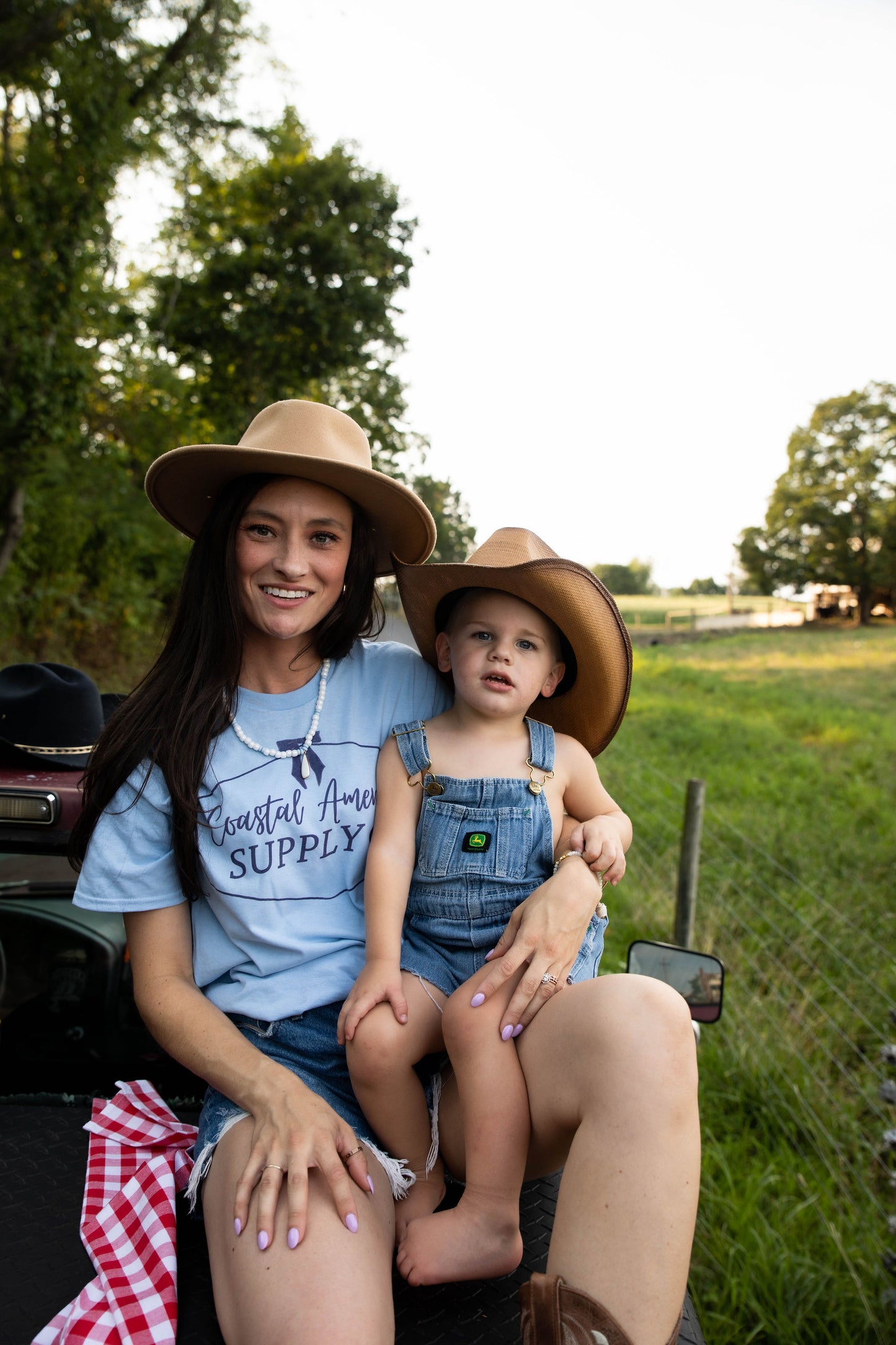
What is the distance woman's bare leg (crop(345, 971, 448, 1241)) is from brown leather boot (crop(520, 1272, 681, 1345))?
40cm

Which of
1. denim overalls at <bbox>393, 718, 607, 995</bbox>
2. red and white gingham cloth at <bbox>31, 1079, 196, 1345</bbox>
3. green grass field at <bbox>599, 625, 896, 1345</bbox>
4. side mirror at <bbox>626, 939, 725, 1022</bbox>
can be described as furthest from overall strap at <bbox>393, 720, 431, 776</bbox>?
green grass field at <bbox>599, 625, 896, 1345</bbox>

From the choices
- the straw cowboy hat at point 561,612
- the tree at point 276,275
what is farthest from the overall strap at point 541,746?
the tree at point 276,275

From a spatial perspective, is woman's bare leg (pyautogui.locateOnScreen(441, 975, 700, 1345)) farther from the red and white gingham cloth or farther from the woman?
the red and white gingham cloth

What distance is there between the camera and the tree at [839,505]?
95.8 feet

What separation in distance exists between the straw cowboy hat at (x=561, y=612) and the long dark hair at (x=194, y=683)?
18 centimetres

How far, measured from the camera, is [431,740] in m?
2.14

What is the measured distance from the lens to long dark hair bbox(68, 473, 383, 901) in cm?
192

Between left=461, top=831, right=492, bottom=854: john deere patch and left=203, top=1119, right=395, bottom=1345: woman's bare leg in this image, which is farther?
left=461, top=831, right=492, bottom=854: john deere patch

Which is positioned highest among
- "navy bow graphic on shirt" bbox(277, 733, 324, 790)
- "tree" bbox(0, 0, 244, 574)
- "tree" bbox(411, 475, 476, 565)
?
"tree" bbox(0, 0, 244, 574)

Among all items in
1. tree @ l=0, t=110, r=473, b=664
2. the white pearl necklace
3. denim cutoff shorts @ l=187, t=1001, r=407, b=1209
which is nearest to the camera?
denim cutoff shorts @ l=187, t=1001, r=407, b=1209

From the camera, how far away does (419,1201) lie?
1725 mm

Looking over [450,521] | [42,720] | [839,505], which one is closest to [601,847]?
[42,720]

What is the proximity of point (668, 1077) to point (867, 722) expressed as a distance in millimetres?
12249

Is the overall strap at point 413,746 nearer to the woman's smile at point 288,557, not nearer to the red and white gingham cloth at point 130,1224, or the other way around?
the woman's smile at point 288,557
